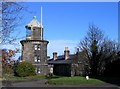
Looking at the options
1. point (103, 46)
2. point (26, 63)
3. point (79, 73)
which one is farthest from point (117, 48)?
point (26, 63)

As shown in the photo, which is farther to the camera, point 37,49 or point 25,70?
point 37,49

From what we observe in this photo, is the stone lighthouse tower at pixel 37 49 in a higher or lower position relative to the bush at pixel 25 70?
higher

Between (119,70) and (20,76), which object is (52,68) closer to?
(20,76)

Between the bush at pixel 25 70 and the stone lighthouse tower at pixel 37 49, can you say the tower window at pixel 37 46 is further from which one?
the bush at pixel 25 70

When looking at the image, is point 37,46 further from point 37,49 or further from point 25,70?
point 25,70

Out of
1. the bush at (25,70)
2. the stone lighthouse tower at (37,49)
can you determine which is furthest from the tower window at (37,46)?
the bush at (25,70)

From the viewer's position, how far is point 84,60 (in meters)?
64.6

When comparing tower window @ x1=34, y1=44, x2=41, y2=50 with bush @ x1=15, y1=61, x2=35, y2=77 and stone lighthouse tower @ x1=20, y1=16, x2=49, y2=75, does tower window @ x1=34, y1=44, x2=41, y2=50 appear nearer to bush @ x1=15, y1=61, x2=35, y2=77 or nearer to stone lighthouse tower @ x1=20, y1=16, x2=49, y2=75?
stone lighthouse tower @ x1=20, y1=16, x2=49, y2=75

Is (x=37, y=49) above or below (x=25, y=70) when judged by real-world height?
above

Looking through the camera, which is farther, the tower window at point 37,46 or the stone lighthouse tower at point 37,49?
the tower window at point 37,46

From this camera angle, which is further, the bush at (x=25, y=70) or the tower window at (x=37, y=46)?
the tower window at (x=37, y=46)

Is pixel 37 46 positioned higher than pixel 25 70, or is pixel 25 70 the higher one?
pixel 37 46

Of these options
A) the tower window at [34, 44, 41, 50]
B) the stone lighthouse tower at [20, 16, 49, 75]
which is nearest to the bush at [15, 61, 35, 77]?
the stone lighthouse tower at [20, 16, 49, 75]

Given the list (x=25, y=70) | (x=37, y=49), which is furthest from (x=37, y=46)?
(x=25, y=70)
